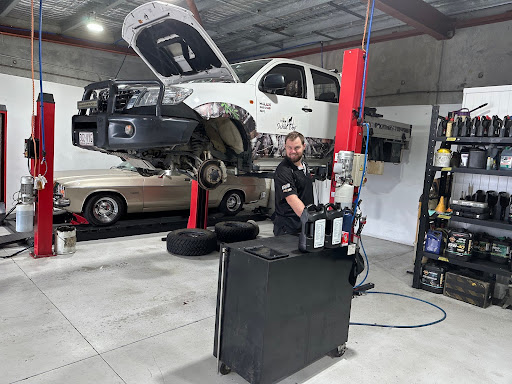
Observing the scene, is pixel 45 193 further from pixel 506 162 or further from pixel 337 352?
pixel 506 162

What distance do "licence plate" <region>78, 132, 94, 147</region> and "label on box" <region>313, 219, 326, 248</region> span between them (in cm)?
250

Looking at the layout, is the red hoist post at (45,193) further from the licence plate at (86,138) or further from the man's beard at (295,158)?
the man's beard at (295,158)

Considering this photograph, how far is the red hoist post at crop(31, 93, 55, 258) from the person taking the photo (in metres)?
4.31

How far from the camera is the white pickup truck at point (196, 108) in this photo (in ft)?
11.6

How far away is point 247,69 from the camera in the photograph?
470 cm

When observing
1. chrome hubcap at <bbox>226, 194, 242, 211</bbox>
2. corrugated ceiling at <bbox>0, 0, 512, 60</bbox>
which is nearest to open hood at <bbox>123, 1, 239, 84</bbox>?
corrugated ceiling at <bbox>0, 0, 512, 60</bbox>

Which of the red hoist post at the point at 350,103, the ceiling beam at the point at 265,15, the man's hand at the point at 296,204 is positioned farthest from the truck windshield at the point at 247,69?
the man's hand at the point at 296,204

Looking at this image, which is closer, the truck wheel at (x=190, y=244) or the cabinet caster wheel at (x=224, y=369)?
the cabinet caster wheel at (x=224, y=369)

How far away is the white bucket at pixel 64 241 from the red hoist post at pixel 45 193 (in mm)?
84

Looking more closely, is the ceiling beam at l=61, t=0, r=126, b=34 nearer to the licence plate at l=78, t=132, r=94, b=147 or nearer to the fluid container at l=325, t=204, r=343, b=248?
the licence plate at l=78, t=132, r=94, b=147

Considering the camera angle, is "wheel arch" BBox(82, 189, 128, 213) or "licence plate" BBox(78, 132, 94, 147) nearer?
"licence plate" BBox(78, 132, 94, 147)

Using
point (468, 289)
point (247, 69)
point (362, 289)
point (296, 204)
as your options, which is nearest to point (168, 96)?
point (247, 69)

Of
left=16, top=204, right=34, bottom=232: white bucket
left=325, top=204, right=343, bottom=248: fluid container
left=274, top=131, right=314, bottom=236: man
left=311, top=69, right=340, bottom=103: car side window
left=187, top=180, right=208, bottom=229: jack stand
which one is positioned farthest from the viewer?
left=187, top=180, right=208, bottom=229: jack stand

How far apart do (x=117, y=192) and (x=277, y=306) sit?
4354 millimetres
